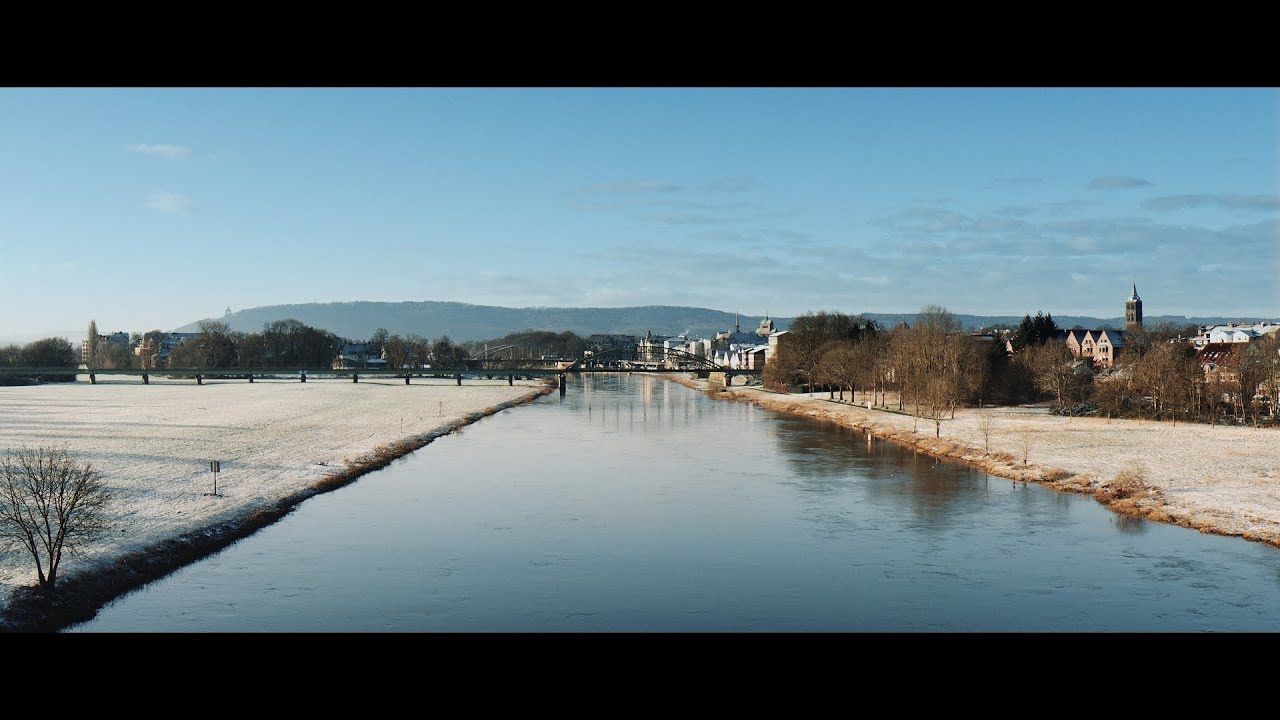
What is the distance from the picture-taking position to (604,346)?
17938cm

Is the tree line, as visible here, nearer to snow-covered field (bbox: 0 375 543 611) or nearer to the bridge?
snow-covered field (bbox: 0 375 543 611)

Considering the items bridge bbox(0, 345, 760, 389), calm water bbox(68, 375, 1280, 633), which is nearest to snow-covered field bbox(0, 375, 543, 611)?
calm water bbox(68, 375, 1280, 633)

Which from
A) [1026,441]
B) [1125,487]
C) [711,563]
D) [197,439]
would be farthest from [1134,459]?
[197,439]

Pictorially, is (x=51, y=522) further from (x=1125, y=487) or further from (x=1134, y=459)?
(x=1134, y=459)

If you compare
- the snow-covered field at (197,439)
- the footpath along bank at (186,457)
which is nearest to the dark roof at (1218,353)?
the footpath along bank at (186,457)

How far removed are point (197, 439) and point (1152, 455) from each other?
30.1m

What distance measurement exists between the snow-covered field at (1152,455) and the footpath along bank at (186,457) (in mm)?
18079

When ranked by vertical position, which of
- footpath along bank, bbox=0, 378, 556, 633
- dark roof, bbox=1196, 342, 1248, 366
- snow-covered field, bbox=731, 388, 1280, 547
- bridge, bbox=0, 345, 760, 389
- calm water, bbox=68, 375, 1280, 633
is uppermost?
dark roof, bbox=1196, 342, 1248, 366

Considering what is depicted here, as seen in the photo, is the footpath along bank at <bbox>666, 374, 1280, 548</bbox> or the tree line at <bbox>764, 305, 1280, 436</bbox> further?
the tree line at <bbox>764, 305, 1280, 436</bbox>

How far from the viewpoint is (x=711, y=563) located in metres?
15.5

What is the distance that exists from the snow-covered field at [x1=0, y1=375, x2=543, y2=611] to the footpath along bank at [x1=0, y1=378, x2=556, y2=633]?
4cm

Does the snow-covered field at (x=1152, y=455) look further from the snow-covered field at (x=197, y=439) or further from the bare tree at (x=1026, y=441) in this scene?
the snow-covered field at (x=197, y=439)

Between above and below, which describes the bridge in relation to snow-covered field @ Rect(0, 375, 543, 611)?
above

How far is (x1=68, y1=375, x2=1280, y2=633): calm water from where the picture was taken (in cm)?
1227
